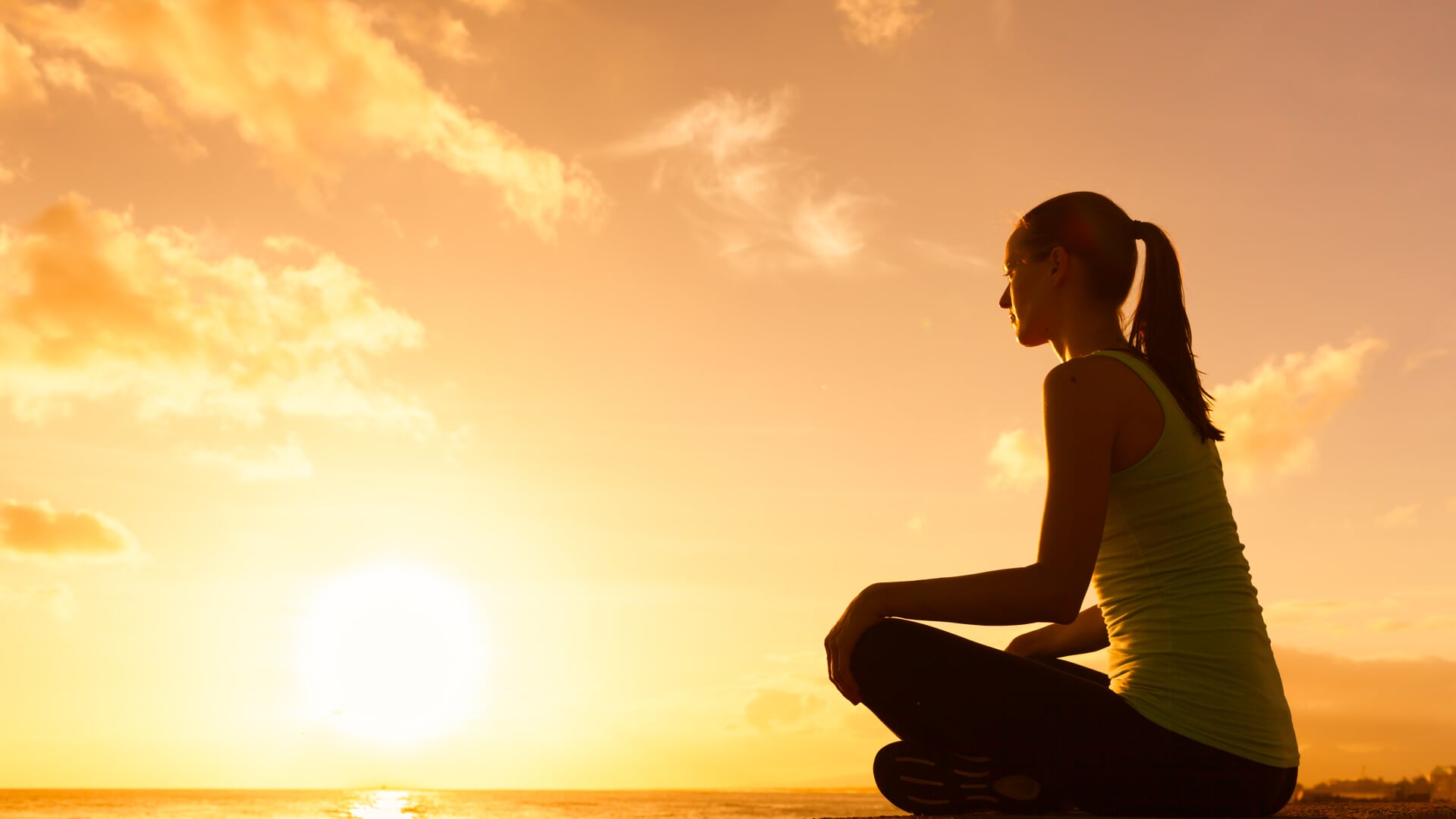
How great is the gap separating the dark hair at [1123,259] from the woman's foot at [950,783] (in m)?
1.06

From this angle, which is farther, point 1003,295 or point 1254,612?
point 1003,295

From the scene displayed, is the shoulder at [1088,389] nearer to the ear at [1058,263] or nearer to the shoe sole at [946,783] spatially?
the ear at [1058,263]

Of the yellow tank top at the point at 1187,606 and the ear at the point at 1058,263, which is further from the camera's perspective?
the ear at the point at 1058,263

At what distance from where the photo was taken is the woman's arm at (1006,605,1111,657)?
3.08 m

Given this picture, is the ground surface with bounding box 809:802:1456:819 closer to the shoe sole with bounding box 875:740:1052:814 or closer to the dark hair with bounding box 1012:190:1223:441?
the shoe sole with bounding box 875:740:1052:814

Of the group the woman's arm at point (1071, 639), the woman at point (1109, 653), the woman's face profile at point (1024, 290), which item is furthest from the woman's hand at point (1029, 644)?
the woman's face profile at point (1024, 290)

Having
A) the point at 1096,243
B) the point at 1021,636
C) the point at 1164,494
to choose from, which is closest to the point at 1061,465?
the point at 1164,494

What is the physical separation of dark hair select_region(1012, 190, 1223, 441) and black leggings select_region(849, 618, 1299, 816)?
83cm

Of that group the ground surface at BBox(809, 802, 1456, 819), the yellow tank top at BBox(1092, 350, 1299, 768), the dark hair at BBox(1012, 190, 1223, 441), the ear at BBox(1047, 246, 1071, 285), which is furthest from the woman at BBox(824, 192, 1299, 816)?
the ground surface at BBox(809, 802, 1456, 819)

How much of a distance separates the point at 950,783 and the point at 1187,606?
0.74 m

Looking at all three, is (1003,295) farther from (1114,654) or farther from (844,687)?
(844,687)

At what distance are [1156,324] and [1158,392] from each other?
38 centimetres

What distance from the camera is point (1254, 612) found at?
2436 mm

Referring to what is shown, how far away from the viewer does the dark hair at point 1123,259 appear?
269 centimetres
